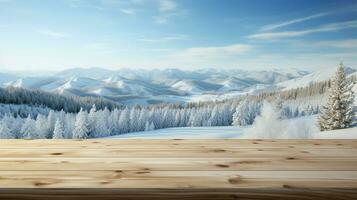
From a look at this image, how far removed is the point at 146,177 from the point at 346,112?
3060cm

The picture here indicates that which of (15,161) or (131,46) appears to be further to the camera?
(131,46)

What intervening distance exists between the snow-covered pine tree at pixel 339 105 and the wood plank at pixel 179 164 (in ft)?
95.8

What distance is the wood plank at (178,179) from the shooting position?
1.27 m

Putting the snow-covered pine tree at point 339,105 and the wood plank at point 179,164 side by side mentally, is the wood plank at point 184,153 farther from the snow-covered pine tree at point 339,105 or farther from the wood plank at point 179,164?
the snow-covered pine tree at point 339,105

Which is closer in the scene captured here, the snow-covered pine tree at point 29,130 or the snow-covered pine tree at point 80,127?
the snow-covered pine tree at point 80,127

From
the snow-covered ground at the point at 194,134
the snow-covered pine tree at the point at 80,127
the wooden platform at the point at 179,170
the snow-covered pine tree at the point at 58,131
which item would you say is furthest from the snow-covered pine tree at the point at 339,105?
the wooden platform at the point at 179,170

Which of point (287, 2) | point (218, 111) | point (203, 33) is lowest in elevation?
point (218, 111)

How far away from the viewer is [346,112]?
29.3 meters

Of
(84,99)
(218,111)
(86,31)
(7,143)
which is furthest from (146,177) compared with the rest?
(84,99)

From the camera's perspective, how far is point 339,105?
29.5 m

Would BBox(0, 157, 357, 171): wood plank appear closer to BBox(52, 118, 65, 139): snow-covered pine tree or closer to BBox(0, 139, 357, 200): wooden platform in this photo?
BBox(0, 139, 357, 200): wooden platform

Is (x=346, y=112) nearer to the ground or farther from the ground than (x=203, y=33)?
nearer to the ground

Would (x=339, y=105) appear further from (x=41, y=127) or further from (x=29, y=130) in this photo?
(x=29, y=130)

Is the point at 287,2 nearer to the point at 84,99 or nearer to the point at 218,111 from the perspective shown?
the point at 218,111
